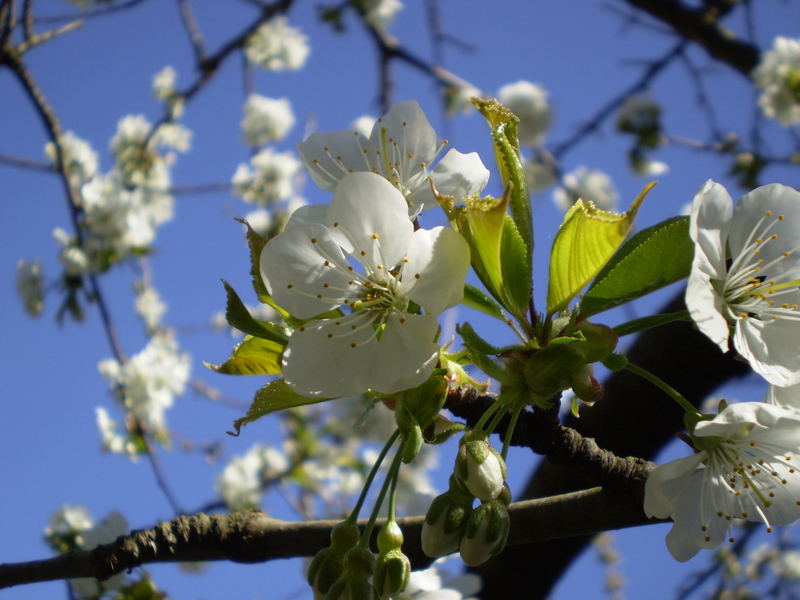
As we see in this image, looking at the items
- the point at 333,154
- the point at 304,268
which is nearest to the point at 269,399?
the point at 304,268

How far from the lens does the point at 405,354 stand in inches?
32.8

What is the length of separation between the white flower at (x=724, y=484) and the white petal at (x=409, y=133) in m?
0.51

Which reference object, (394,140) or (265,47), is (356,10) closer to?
(265,47)

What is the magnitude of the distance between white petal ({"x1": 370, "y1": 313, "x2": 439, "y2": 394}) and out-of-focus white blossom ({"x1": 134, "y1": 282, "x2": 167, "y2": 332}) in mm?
4348

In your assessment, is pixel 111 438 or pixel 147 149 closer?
pixel 111 438

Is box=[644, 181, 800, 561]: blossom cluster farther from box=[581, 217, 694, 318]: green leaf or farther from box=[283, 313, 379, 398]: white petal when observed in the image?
box=[283, 313, 379, 398]: white petal

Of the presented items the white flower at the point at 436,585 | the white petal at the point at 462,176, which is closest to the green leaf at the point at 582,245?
the white petal at the point at 462,176

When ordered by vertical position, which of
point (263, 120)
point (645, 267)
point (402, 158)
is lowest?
point (645, 267)

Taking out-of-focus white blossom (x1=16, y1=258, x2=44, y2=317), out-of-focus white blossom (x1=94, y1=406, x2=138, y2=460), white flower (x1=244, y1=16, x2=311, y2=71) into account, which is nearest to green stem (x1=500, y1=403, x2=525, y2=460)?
out-of-focus white blossom (x1=94, y1=406, x2=138, y2=460)

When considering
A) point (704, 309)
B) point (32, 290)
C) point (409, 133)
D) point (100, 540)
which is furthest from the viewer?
point (32, 290)

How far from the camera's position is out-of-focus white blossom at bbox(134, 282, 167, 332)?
16.3ft

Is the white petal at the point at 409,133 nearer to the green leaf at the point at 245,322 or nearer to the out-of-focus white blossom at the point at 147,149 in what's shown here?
the green leaf at the point at 245,322

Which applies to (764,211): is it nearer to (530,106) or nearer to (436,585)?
(436,585)

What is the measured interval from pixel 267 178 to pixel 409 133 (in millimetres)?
4262
